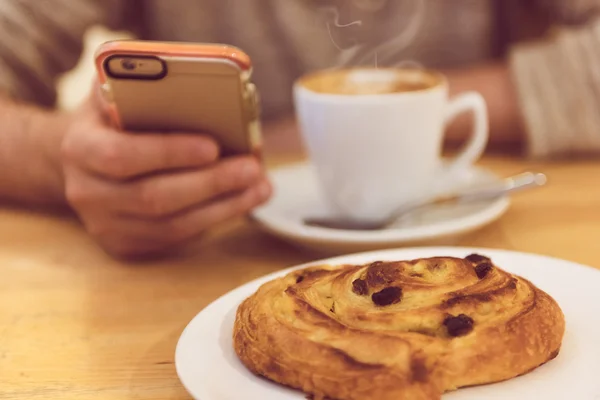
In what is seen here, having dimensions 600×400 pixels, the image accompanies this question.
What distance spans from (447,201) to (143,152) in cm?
42

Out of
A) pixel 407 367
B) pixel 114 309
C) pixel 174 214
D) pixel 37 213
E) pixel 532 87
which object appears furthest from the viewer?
pixel 532 87

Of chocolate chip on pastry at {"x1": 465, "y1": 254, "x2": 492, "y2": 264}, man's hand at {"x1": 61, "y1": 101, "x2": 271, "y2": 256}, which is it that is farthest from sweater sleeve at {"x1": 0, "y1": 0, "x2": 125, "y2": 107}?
chocolate chip on pastry at {"x1": 465, "y1": 254, "x2": 492, "y2": 264}

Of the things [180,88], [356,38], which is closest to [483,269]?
[180,88]

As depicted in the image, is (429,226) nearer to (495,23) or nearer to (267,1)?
(267,1)

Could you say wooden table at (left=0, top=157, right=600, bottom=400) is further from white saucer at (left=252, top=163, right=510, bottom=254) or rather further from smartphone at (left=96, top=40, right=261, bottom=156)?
smartphone at (left=96, top=40, right=261, bottom=156)

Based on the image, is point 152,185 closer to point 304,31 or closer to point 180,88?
point 180,88

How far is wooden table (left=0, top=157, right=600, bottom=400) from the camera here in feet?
2.10

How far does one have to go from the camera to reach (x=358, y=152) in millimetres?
951

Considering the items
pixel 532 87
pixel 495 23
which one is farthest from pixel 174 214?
pixel 495 23

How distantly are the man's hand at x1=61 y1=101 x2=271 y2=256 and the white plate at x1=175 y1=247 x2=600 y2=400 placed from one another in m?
0.25

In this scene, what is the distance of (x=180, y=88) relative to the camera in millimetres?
810

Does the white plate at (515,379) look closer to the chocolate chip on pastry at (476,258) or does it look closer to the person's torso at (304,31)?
the chocolate chip on pastry at (476,258)

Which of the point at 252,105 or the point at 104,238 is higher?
the point at 252,105

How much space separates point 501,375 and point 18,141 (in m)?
0.93
